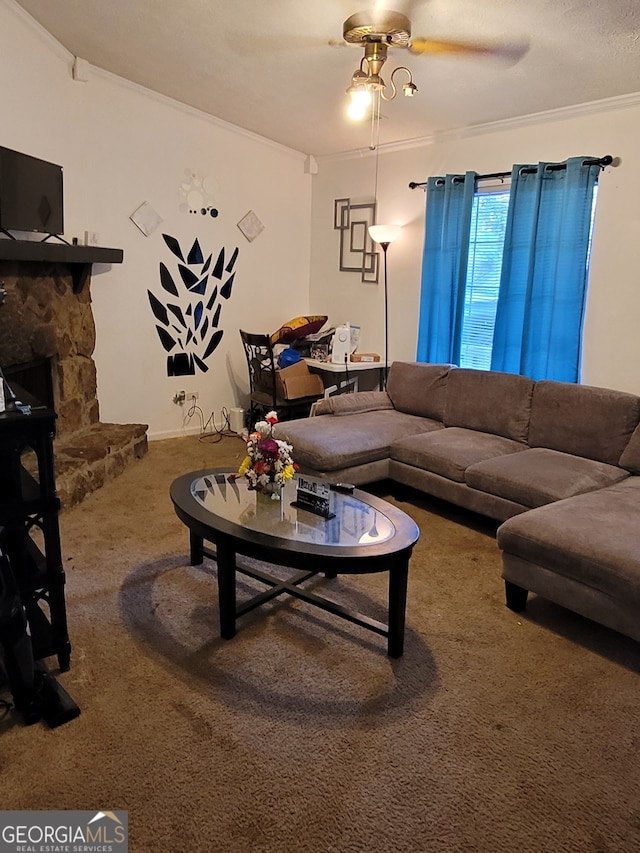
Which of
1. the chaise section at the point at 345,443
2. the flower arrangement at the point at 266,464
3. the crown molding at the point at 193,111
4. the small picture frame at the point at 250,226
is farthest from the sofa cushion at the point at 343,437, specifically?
the crown molding at the point at 193,111

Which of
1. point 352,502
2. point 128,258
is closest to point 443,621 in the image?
point 352,502

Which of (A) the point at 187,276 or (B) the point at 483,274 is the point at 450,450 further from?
(A) the point at 187,276

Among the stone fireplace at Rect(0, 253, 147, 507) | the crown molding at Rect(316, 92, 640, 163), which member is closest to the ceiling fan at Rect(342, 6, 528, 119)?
the crown molding at Rect(316, 92, 640, 163)

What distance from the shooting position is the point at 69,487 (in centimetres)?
337

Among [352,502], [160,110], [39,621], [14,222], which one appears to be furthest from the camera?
[160,110]

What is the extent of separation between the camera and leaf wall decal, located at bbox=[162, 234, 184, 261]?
182 inches

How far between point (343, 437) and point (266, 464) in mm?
1273

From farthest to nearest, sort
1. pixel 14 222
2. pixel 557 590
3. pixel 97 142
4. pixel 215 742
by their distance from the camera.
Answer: pixel 97 142
pixel 14 222
pixel 557 590
pixel 215 742

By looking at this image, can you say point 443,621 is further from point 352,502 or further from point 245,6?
point 245,6

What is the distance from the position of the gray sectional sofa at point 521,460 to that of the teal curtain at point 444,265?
0.33 metres

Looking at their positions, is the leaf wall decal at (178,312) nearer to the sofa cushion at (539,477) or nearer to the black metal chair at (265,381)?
the black metal chair at (265,381)

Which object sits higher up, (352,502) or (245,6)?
(245,6)

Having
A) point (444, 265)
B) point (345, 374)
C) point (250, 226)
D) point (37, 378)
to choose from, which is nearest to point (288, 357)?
point (345, 374)

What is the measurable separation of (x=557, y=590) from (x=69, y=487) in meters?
2.61
